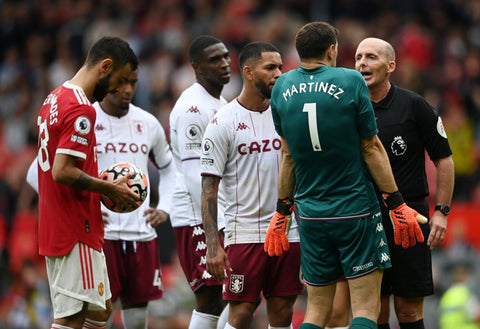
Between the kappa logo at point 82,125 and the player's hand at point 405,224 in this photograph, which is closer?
the kappa logo at point 82,125

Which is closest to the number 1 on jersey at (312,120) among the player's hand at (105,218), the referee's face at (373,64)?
the referee's face at (373,64)

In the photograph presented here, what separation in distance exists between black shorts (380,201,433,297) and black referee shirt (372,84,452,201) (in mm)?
186

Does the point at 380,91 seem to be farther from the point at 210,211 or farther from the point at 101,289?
the point at 101,289

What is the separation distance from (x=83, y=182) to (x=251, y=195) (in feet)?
5.57

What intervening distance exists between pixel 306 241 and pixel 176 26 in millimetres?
12303

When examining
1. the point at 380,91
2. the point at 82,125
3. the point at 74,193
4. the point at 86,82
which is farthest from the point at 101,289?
the point at 380,91

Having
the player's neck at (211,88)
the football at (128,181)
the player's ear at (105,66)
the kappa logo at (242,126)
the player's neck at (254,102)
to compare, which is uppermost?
the player's ear at (105,66)

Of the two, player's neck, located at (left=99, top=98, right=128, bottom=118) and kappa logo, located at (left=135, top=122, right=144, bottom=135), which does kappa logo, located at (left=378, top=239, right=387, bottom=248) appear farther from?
player's neck, located at (left=99, top=98, right=128, bottom=118)

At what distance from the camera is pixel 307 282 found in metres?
7.46

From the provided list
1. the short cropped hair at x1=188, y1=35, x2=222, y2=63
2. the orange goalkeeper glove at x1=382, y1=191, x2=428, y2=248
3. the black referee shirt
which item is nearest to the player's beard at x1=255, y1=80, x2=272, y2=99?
the black referee shirt

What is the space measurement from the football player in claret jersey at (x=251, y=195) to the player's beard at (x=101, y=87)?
1081mm

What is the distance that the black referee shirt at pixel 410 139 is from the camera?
26.5 feet

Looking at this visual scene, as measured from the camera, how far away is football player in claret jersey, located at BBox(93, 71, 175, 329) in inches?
358

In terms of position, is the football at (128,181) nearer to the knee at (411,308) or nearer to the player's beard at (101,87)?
the player's beard at (101,87)
